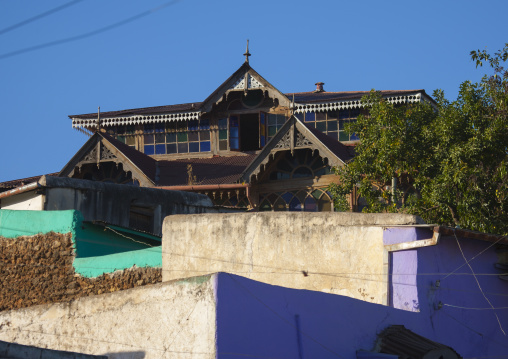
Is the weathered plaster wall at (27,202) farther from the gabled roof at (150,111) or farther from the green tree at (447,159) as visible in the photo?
the gabled roof at (150,111)

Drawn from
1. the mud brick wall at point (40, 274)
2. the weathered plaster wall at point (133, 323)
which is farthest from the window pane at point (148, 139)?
the weathered plaster wall at point (133, 323)

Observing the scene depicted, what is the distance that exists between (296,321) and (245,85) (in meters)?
16.8

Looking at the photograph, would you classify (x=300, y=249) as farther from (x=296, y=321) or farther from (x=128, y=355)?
(x=128, y=355)

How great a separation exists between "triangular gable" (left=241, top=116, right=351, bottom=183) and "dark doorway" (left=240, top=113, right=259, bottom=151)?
3.49m

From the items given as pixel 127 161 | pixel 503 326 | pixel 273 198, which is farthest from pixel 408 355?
pixel 127 161

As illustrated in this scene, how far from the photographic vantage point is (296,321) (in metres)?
10.6

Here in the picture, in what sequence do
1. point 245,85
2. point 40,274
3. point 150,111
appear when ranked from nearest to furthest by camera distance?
point 40,274
point 245,85
point 150,111

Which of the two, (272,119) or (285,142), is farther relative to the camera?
(272,119)

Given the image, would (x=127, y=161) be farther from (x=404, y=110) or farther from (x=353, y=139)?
(x=404, y=110)

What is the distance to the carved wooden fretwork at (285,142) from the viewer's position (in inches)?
938

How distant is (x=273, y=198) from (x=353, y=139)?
142 inches

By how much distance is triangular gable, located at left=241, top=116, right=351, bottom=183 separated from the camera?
76.7 ft

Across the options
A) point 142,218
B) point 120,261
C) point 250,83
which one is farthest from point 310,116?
point 120,261

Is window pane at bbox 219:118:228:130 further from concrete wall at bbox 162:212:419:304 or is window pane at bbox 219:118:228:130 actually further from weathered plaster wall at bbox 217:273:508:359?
weathered plaster wall at bbox 217:273:508:359
